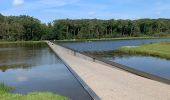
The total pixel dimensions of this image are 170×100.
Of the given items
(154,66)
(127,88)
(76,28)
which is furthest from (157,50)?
(76,28)

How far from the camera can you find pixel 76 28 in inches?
6206

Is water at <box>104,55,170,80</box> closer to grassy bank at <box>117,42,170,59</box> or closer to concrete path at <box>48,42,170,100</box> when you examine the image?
concrete path at <box>48,42,170,100</box>

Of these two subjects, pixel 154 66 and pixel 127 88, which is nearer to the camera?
pixel 127 88

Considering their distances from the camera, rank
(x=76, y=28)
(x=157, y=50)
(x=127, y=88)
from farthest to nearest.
A: 1. (x=76, y=28)
2. (x=157, y=50)
3. (x=127, y=88)

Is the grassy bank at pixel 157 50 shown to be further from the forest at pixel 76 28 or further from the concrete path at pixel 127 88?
the forest at pixel 76 28

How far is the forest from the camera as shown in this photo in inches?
5305


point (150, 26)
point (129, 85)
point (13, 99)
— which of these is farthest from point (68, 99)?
point (150, 26)

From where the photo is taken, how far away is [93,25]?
6088 inches

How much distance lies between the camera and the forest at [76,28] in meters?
135

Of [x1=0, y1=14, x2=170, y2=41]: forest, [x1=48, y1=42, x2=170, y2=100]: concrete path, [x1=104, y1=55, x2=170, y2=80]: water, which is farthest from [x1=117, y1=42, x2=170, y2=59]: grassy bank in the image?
[x1=0, y1=14, x2=170, y2=41]: forest

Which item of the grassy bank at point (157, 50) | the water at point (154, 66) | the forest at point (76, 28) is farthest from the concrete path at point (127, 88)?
the forest at point (76, 28)

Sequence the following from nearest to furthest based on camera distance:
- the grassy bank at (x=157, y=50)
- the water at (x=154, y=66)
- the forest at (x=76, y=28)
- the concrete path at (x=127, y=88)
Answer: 1. the concrete path at (x=127, y=88)
2. the water at (x=154, y=66)
3. the grassy bank at (x=157, y=50)
4. the forest at (x=76, y=28)

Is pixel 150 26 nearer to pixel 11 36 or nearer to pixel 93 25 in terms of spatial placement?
pixel 93 25

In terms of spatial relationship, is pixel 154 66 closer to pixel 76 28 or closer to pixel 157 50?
pixel 157 50
